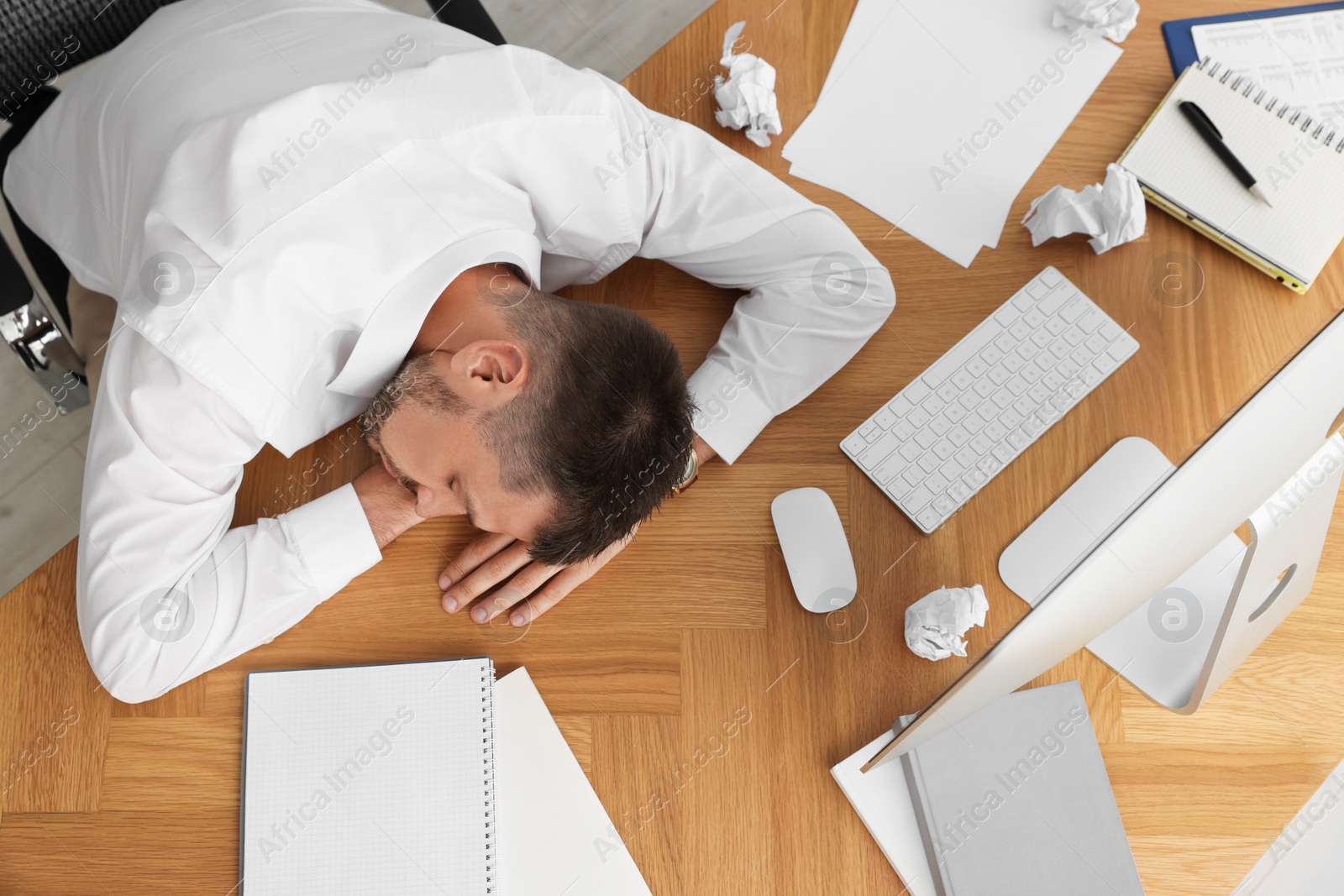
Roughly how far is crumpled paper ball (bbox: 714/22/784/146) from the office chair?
0.92 ft

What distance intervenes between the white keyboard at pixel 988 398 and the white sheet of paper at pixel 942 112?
0.11m

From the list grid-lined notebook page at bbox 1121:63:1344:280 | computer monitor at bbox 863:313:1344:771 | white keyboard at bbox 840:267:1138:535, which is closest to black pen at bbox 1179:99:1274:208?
grid-lined notebook page at bbox 1121:63:1344:280

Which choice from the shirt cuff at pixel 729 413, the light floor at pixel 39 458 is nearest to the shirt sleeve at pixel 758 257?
the shirt cuff at pixel 729 413

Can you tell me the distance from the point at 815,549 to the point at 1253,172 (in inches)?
27.5

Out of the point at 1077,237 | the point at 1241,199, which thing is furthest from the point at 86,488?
the point at 1241,199

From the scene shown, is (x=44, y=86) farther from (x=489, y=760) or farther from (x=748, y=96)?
(x=489, y=760)

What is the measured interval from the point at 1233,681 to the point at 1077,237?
54 cm

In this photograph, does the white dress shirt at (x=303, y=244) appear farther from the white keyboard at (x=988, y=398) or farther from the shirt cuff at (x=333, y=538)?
the white keyboard at (x=988, y=398)

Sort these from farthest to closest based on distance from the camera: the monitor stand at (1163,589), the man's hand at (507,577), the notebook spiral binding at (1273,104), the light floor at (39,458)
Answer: the light floor at (39,458)
the notebook spiral binding at (1273,104)
the man's hand at (507,577)
the monitor stand at (1163,589)

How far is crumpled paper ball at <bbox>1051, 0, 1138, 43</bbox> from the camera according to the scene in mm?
1145

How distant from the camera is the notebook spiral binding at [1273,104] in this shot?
1097 millimetres

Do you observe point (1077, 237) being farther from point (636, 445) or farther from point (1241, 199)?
point (636, 445)

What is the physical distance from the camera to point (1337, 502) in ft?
3.43

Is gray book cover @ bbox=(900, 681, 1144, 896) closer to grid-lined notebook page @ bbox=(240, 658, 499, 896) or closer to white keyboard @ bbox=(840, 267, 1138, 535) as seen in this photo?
white keyboard @ bbox=(840, 267, 1138, 535)
